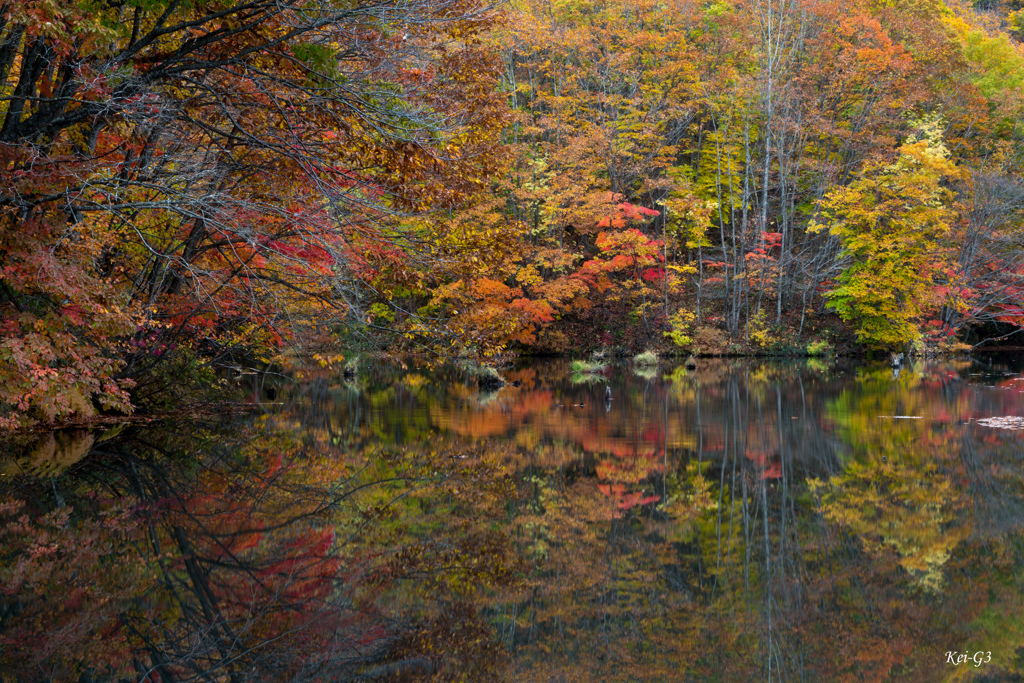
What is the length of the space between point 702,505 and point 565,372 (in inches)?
781

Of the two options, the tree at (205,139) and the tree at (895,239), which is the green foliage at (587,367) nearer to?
the tree at (895,239)

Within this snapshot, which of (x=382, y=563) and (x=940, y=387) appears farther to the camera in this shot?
(x=940, y=387)

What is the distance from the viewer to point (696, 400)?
16875mm

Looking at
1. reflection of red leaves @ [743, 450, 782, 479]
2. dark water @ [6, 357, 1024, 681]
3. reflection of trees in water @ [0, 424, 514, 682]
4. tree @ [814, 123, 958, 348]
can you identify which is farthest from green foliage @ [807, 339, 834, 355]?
reflection of trees in water @ [0, 424, 514, 682]

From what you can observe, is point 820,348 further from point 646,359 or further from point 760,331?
point 646,359

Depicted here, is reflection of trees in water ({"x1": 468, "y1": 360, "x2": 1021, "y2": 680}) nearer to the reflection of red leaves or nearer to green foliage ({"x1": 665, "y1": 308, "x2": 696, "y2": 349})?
the reflection of red leaves

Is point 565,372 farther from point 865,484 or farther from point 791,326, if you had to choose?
point 865,484

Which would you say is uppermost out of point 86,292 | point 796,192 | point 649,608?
point 796,192

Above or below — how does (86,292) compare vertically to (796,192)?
below

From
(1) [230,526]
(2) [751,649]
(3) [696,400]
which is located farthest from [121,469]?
(3) [696,400]

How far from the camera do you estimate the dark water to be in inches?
154

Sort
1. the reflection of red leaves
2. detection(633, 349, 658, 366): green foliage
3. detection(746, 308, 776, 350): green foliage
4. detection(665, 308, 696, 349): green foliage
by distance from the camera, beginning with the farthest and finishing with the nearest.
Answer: detection(746, 308, 776, 350): green foliage → detection(665, 308, 696, 349): green foliage → detection(633, 349, 658, 366): green foliage → the reflection of red leaves

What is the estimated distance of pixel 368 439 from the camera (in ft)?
38.1

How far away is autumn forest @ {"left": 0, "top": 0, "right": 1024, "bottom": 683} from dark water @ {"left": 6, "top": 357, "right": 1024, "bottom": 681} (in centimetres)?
3
